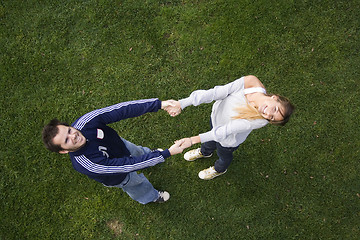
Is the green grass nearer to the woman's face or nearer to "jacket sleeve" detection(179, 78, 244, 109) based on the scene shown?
"jacket sleeve" detection(179, 78, 244, 109)

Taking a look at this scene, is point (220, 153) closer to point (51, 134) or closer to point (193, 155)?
point (193, 155)

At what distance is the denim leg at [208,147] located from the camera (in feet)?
14.8

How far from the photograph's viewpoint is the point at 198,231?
4973 millimetres

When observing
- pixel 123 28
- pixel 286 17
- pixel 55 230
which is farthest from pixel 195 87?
pixel 55 230

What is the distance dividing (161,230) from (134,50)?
387 centimetres

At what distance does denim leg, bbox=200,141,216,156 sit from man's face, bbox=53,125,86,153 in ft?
7.19

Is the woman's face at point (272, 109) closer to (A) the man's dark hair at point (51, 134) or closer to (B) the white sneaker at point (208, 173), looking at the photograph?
(B) the white sneaker at point (208, 173)

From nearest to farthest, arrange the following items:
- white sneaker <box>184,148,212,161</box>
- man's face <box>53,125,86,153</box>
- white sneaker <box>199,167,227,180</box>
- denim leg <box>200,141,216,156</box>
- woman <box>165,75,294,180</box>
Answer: man's face <box>53,125,86,153</box>, woman <box>165,75,294,180</box>, denim leg <box>200,141,216,156</box>, white sneaker <box>199,167,227,180</box>, white sneaker <box>184,148,212,161</box>

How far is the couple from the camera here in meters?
3.03

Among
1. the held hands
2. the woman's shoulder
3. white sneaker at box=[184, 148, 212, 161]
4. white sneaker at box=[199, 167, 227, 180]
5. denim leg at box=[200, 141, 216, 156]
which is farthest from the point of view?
white sneaker at box=[184, 148, 212, 161]

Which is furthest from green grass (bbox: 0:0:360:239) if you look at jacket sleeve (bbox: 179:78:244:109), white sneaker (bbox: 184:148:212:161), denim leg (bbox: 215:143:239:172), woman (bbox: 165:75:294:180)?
jacket sleeve (bbox: 179:78:244:109)

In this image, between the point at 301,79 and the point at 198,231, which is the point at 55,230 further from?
the point at 301,79

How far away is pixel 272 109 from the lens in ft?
9.88

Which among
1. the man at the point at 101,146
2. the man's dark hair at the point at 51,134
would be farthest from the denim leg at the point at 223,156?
the man's dark hair at the point at 51,134
